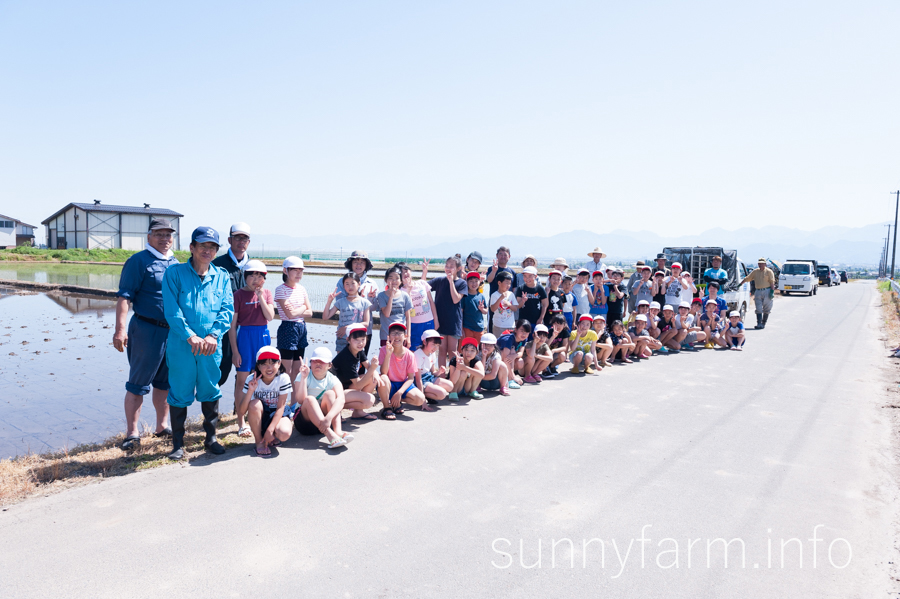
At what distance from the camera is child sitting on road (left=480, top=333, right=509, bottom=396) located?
7.54m

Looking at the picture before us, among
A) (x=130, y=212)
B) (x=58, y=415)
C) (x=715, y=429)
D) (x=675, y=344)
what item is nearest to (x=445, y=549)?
(x=715, y=429)

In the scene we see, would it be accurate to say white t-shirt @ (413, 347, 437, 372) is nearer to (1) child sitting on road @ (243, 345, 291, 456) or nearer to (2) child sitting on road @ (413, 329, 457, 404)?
(2) child sitting on road @ (413, 329, 457, 404)

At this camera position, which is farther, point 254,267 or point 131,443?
point 254,267

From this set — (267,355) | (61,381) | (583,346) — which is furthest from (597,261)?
(61,381)

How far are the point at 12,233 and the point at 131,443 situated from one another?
240 ft

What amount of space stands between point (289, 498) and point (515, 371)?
488 centimetres

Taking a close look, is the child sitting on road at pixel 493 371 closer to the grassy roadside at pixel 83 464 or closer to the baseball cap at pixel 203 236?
the grassy roadside at pixel 83 464

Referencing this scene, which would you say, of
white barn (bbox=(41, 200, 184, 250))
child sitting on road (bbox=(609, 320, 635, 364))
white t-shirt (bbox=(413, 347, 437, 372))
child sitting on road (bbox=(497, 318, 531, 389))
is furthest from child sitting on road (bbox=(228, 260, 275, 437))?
white barn (bbox=(41, 200, 184, 250))

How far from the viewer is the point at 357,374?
623 cm

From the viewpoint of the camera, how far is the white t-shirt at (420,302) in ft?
24.5

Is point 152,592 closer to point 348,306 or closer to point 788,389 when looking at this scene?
point 348,306

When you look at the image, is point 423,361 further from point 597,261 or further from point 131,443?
point 597,261

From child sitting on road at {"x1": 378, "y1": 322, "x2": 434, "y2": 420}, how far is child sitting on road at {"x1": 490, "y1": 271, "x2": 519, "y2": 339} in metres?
2.17

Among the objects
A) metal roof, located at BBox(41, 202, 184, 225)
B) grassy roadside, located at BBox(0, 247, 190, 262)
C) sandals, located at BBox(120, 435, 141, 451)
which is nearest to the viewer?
sandals, located at BBox(120, 435, 141, 451)
